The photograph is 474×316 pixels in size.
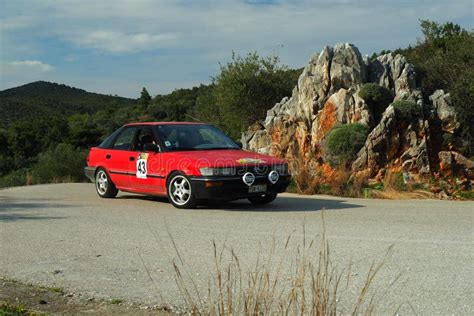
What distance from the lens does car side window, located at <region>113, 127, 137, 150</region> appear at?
41.6ft

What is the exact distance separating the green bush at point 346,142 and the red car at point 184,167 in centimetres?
685

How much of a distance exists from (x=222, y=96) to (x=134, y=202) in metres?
17.8

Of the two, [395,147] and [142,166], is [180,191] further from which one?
[395,147]

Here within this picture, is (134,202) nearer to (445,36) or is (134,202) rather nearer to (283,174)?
(283,174)

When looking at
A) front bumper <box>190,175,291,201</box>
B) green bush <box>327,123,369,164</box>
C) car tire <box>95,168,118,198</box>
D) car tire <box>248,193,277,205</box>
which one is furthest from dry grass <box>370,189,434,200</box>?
Result: car tire <box>95,168,118,198</box>

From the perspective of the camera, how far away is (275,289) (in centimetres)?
543

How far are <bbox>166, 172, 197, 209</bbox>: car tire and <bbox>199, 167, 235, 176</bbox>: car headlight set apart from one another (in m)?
0.37

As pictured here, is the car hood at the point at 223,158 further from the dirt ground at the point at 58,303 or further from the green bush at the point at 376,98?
the green bush at the point at 376,98

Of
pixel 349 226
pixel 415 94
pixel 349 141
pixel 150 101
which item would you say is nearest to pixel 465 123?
pixel 415 94

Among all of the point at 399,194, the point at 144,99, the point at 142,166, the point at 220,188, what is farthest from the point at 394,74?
the point at 144,99

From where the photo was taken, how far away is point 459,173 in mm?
18266

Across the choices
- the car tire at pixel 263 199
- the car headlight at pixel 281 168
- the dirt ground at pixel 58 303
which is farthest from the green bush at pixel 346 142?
the dirt ground at pixel 58 303

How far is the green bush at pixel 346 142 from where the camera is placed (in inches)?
732

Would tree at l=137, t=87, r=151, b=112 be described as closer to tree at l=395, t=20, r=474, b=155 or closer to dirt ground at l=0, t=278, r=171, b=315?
tree at l=395, t=20, r=474, b=155
